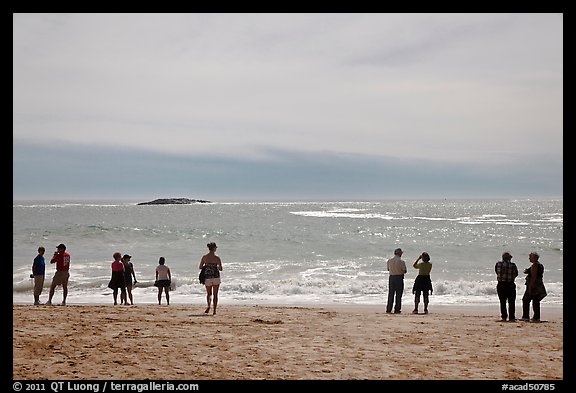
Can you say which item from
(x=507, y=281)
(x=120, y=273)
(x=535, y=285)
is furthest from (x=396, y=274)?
(x=120, y=273)

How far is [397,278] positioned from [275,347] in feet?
18.3

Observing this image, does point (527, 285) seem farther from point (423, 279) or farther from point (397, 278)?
point (397, 278)

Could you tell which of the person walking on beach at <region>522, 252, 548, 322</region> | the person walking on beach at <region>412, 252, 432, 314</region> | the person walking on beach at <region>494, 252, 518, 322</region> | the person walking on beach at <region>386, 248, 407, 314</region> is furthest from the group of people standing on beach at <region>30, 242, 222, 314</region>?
the person walking on beach at <region>522, 252, 548, 322</region>

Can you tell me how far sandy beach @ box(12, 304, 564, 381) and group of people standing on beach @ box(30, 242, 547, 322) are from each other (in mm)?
593

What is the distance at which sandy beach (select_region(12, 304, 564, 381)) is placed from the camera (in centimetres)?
663

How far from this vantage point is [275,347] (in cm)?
816

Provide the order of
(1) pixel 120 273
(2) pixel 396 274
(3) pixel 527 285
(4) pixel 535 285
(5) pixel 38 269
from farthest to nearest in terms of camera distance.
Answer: (1) pixel 120 273 < (5) pixel 38 269 < (2) pixel 396 274 < (3) pixel 527 285 < (4) pixel 535 285

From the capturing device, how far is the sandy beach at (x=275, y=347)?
6633 millimetres

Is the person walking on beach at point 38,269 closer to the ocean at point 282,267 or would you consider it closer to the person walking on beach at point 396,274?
the ocean at point 282,267

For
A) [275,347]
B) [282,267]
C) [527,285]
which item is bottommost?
[282,267]

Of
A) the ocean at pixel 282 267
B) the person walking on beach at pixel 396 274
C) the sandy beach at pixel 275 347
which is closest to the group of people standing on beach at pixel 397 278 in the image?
the person walking on beach at pixel 396 274

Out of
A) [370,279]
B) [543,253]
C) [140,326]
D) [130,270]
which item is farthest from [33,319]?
[543,253]

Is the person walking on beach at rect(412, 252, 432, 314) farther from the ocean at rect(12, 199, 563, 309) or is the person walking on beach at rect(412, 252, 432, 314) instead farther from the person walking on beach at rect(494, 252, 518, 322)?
the ocean at rect(12, 199, 563, 309)
